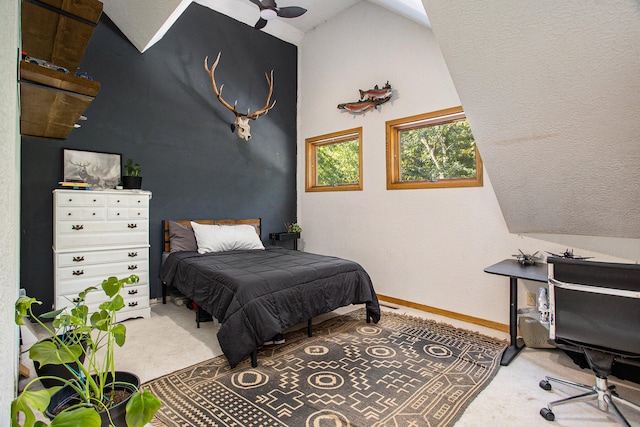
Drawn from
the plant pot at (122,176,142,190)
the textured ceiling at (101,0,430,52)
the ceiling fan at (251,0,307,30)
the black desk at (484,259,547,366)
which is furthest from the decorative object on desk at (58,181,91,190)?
the black desk at (484,259,547,366)

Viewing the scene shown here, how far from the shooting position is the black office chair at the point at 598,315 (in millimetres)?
1675

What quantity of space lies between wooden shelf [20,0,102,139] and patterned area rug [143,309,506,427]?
69.0 inches

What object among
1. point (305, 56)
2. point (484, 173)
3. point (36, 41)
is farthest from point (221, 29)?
point (484, 173)

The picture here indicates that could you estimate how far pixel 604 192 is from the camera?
238 centimetres

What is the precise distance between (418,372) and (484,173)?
6.64ft

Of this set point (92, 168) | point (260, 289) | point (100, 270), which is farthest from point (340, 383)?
point (92, 168)

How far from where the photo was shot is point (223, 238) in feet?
13.0

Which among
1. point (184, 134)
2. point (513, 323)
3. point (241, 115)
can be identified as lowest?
point (513, 323)

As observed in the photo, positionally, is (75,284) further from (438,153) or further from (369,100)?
(438,153)

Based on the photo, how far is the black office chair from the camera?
1675mm

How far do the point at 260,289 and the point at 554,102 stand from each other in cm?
231

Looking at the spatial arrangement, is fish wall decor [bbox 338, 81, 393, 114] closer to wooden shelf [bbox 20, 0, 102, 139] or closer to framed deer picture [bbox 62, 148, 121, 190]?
framed deer picture [bbox 62, 148, 121, 190]

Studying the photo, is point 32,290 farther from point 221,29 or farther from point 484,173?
point 484,173

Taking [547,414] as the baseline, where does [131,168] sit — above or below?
above
